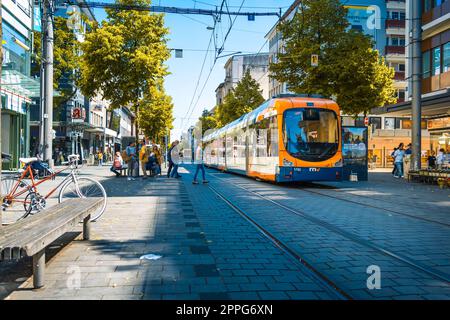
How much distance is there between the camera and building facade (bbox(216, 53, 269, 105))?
8738cm

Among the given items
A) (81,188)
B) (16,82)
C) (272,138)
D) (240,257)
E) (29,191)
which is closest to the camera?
(240,257)

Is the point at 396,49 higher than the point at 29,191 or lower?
higher

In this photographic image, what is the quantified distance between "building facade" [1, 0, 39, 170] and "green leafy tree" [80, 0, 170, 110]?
3.20 meters

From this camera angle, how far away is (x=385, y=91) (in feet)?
81.5

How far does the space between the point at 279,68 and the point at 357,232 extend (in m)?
19.3

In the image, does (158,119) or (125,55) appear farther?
(158,119)

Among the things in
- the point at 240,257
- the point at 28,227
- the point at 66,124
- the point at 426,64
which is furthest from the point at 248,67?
the point at 28,227

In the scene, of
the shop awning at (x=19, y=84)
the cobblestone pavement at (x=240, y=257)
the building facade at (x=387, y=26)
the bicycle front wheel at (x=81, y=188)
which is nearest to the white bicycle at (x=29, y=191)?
the bicycle front wheel at (x=81, y=188)

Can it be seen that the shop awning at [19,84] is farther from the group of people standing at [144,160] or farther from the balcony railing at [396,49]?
the balcony railing at [396,49]

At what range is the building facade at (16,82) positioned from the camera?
73.5 feet

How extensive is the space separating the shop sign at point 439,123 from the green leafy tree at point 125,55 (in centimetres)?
1711

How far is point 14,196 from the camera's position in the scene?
775 cm
